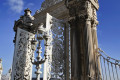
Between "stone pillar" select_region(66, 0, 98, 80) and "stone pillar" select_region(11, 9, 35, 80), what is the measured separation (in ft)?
9.79

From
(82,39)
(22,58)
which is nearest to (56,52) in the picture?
(82,39)

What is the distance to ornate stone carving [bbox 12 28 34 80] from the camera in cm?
744

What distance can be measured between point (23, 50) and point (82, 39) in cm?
361

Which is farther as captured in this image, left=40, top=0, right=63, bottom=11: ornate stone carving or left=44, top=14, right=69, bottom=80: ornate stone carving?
left=40, top=0, right=63, bottom=11: ornate stone carving

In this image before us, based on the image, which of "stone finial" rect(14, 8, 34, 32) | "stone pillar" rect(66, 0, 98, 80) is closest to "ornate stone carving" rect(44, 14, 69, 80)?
"stone pillar" rect(66, 0, 98, 80)

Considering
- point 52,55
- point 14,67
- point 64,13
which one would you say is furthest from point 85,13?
point 14,67

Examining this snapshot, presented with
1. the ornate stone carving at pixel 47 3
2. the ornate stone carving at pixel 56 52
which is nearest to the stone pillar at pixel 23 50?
the ornate stone carving at pixel 47 3

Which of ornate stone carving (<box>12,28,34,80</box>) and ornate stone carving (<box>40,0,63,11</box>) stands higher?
ornate stone carving (<box>40,0,63,11</box>)

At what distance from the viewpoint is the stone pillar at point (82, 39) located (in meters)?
5.13

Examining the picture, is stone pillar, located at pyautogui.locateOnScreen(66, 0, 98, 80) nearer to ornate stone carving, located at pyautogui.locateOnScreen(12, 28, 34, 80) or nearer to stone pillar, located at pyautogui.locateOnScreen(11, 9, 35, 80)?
stone pillar, located at pyautogui.locateOnScreen(11, 9, 35, 80)

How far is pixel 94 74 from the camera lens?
5074mm

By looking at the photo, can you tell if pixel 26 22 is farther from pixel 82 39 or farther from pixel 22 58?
pixel 82 39

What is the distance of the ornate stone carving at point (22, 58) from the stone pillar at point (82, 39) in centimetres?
309

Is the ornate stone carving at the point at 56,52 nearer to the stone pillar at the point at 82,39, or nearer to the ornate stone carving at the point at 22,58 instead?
the stone pillar at the point at 82,39
